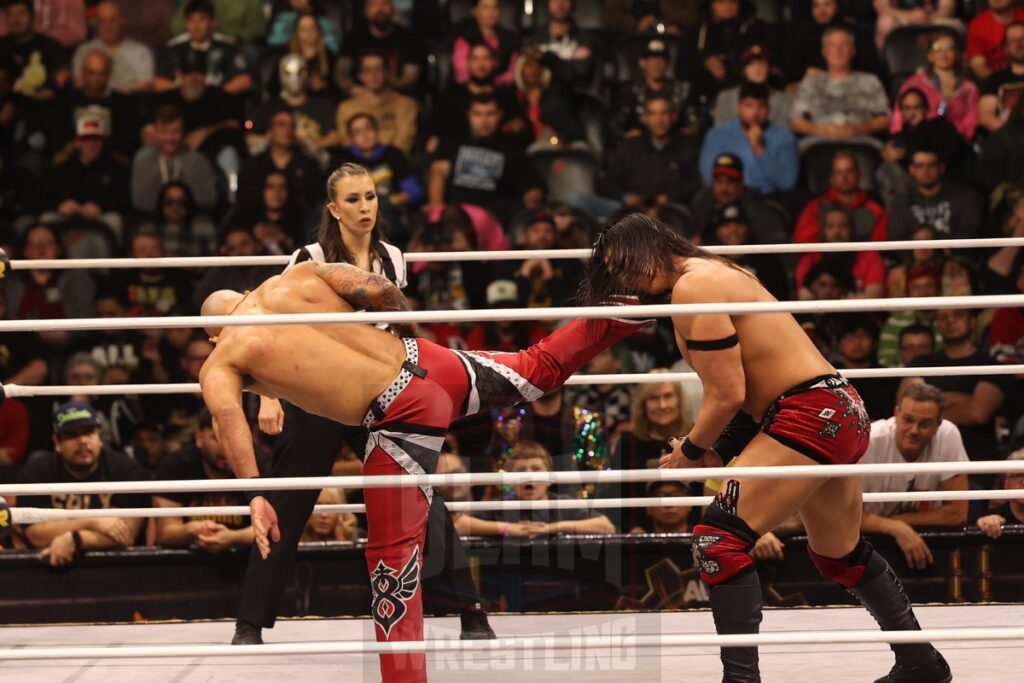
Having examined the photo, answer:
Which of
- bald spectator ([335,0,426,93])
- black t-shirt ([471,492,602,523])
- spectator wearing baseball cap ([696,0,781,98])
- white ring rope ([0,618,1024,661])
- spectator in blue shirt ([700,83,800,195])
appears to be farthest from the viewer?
bald spectator ([335,0,426,93])

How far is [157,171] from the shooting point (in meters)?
6.44

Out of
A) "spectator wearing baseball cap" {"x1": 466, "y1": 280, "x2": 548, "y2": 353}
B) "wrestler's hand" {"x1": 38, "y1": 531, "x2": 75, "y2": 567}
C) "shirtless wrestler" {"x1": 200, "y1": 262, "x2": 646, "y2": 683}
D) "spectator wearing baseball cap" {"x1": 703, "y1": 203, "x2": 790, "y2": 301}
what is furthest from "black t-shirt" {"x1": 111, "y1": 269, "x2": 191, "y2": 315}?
"shirtless wrestler" {"x1": 200, "y1": 262, "x2": 646, "y2": 683}

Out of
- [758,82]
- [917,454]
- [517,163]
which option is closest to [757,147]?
[758,82]

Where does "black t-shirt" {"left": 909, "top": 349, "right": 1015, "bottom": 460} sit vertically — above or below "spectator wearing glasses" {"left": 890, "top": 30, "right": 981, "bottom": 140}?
below

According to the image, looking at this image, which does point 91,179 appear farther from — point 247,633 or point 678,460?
point 678,460

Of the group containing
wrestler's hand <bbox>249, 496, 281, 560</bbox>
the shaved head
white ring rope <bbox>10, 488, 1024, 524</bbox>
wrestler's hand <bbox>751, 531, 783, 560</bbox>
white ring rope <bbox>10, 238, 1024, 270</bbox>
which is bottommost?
wrestler's hand <bbox>751, 531, 783, 560</bbox>

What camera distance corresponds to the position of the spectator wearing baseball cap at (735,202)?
592cm

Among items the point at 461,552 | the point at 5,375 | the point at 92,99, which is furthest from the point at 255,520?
the point at 92,99

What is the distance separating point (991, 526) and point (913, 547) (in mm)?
224

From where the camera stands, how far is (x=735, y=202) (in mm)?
5906

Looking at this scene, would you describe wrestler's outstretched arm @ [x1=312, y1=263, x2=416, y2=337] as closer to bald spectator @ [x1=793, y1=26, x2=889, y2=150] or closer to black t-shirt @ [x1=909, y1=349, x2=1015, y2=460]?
black t-shirt @ [x1=909, y1=349, x2=1015, y2=460]

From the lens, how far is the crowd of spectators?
17.6 feet

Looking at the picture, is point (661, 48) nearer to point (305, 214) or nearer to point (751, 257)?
point (751, 257)

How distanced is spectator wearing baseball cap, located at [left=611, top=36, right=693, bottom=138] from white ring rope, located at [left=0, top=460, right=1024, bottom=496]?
387 cm
